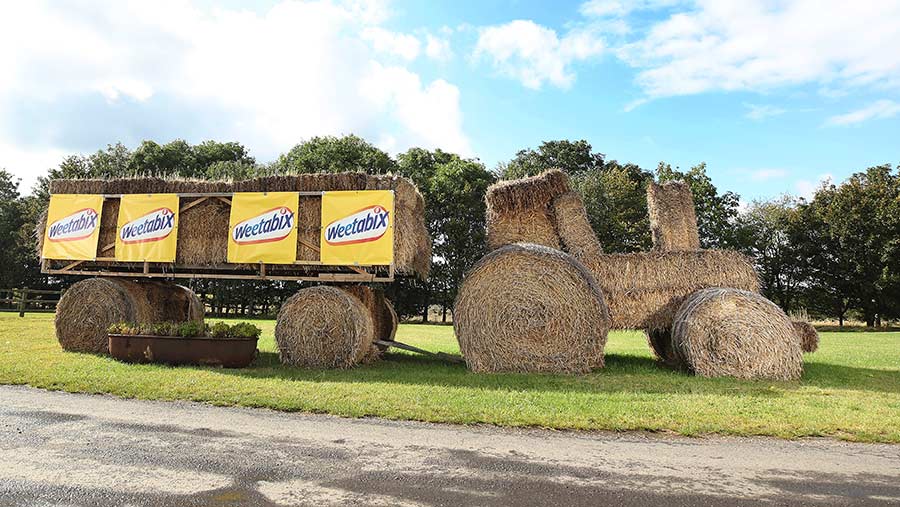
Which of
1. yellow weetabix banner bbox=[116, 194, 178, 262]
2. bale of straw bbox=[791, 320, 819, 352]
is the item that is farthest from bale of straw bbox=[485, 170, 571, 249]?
yellow weetabix banner bbox=[116, 194, 178, 262]

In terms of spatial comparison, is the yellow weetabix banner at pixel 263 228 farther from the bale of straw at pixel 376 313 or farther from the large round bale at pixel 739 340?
the large round bale at pixel 739 340

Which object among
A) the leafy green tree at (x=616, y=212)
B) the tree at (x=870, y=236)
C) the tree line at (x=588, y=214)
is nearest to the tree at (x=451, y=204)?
the tree line at (x=588, y=214)

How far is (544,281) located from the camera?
11.2m

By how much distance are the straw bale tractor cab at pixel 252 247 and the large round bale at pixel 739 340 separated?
661 centimetres

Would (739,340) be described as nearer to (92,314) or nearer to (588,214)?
(92,314)

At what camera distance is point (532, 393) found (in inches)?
345

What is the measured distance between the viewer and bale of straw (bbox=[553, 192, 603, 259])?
511 inches

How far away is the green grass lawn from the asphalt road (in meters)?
0.46

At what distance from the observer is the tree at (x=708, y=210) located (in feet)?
143

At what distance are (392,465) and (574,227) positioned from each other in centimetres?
919

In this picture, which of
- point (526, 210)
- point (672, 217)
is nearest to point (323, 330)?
point (526, 210)

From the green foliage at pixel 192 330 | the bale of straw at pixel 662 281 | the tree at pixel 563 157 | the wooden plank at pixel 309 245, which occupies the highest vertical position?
the tree at pixel 563 157

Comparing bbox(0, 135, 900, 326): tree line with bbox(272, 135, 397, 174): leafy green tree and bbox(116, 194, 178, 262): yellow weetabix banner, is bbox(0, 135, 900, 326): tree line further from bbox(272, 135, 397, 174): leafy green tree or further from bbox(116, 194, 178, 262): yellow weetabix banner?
bbox(116, 194, 178, 262): yellow weetabix banner

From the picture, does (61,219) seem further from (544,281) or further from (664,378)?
(664,378)
